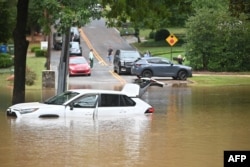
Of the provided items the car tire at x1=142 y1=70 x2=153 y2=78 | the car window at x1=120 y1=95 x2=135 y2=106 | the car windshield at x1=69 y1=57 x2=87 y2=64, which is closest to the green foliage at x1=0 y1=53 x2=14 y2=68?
the car windshield at x1=69 y1=57 x2=87 y2=64

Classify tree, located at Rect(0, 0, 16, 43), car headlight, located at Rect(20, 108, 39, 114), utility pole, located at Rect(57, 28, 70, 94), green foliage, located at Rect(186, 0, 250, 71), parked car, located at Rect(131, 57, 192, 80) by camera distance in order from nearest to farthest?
car headlight, located at Rect(20, 108, 39, 114) < utility pole, located at Rect(57, 28, 70, 94) < parked car, located at Rect(131, 57, 192, 80) < tree, located at Rect(0, 0, 16, 43) < green foliage, located at Rect(186, 0, 250, 71)

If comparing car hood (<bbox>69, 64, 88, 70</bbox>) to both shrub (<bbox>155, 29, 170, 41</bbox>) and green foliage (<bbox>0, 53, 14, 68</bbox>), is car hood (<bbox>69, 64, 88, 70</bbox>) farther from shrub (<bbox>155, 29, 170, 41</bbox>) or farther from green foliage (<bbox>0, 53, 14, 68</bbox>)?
shrub (<bbox>155, 29, 170, 41</bbox>)

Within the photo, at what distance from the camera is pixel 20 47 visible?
83.9 feet

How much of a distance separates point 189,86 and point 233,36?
1011cm

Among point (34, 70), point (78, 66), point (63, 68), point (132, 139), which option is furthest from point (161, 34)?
point (132, 139)

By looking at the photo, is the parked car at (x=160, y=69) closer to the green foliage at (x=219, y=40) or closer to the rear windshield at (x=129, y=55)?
the rear windshield at (x=129, y=55)

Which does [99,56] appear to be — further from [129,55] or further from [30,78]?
[30,78]

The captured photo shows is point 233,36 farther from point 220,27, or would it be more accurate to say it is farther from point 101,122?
point 101,122

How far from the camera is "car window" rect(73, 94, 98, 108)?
22.0 m

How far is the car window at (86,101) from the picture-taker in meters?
22.0

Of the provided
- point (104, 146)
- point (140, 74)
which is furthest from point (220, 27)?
point (104, 146)

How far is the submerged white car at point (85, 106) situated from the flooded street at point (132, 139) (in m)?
0.35

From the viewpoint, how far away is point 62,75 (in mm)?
29125

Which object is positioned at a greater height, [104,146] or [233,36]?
[233,36]
